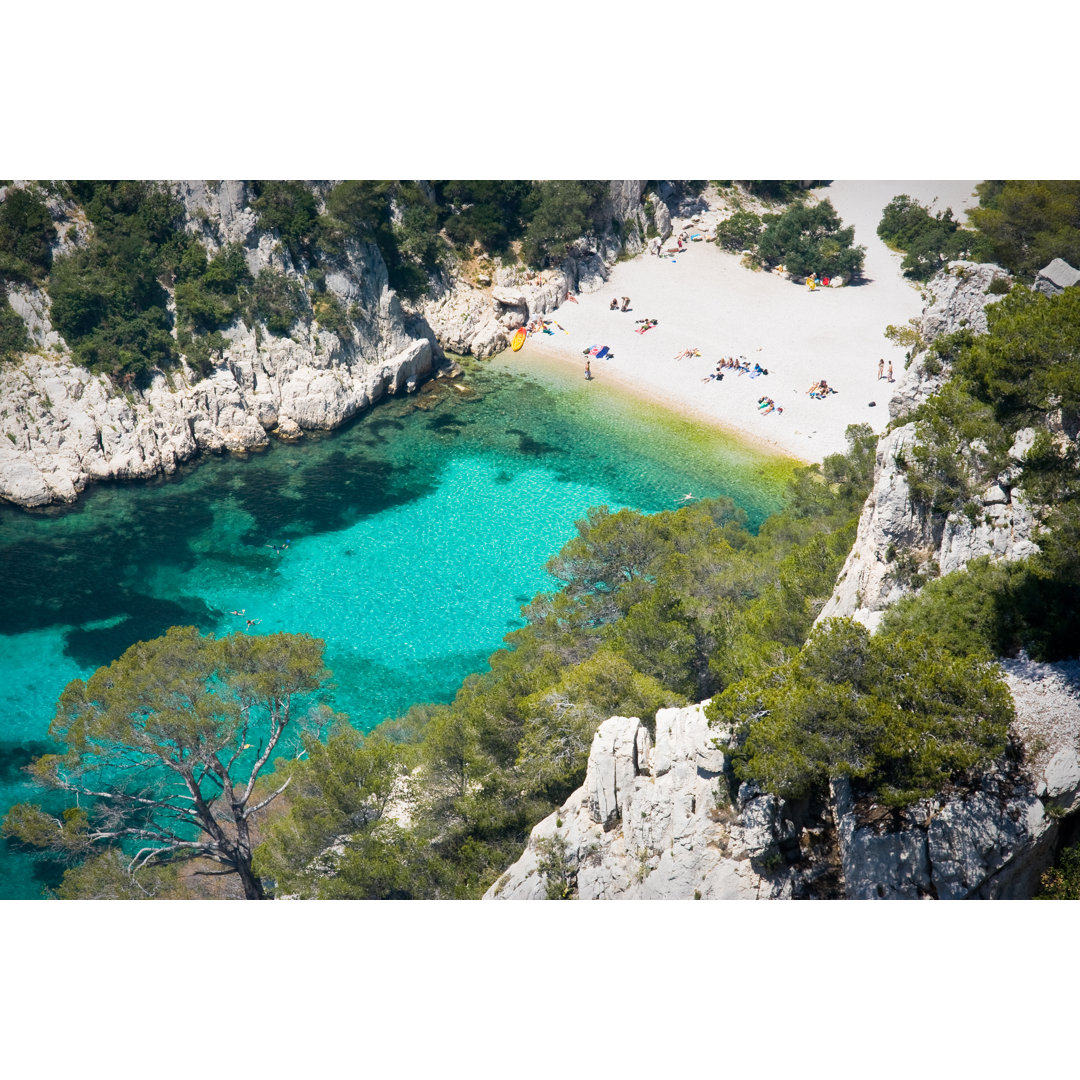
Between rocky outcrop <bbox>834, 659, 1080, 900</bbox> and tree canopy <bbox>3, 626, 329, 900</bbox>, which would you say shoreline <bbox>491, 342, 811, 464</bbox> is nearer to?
tree canopy <bbox>3, 626, 329, 900</bbox>

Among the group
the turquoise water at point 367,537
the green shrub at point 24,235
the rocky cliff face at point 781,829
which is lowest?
the turquoise water at point 367,537

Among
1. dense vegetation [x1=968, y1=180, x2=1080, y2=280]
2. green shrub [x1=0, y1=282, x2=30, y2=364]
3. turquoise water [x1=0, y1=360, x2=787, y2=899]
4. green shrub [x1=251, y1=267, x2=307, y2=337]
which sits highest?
dense vegetation [x1=968, y1=180, x2=1080, y2=280]

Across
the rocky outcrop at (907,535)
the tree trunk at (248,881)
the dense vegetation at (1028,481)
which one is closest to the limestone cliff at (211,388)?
the tree trunk at (248,881)

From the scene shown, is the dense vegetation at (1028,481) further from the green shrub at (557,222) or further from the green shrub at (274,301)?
the green shrub at (557,222)

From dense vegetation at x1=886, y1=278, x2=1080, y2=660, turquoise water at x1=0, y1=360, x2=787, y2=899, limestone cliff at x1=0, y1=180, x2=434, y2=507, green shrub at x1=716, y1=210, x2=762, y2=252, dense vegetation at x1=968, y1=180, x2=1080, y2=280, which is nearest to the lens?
dense vegetation at x1=886, y1=278, x2=1080, y2=660

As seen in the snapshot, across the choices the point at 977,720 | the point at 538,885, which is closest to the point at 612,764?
the point at 538,885

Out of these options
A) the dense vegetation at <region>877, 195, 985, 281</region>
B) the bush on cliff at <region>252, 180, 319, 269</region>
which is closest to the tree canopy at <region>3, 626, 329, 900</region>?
the bush on cliff at <region>252, 180, 319, 269</region>
